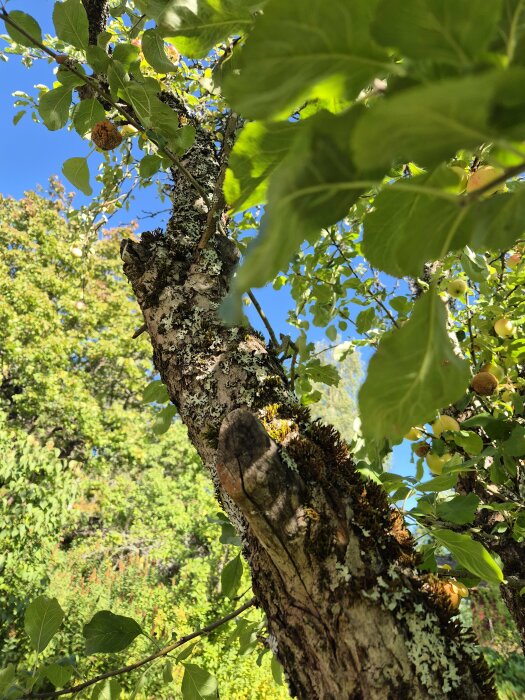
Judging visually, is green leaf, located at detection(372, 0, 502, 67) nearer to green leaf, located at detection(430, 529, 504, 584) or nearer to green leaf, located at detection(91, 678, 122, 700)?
green leaf, located at detection(430, 529, 504, 584)

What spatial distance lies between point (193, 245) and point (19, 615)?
532cm

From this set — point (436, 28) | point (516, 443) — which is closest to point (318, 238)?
point (436, 28)

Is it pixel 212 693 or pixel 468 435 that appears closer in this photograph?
pixel 212 693

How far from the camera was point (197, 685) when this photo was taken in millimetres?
798

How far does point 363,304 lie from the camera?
1.94 metres

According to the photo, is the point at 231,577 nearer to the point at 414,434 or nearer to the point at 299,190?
the point at 414,434

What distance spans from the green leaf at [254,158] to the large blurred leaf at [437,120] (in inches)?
4.9

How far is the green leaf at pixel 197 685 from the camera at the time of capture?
791mm

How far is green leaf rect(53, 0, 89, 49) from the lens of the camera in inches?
23.9

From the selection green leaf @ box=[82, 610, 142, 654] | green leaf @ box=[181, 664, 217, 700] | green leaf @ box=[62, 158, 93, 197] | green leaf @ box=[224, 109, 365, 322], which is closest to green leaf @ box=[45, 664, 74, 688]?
green leaf @ box=[82, 610, 142, 654]

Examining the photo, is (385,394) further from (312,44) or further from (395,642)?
(395,642)

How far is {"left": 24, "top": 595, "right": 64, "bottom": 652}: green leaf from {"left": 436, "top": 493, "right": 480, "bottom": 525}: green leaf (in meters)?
0.75

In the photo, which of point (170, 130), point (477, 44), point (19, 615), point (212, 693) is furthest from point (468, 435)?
point (19, 615)

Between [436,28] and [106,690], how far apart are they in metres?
1.09
